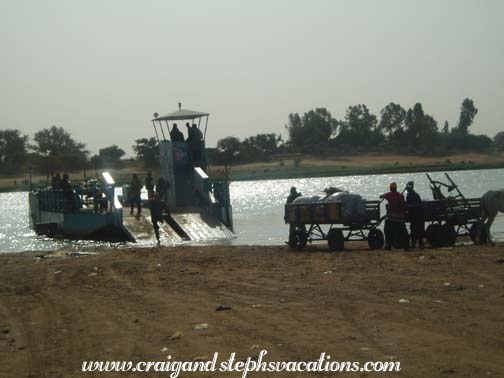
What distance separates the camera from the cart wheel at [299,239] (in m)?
20.3

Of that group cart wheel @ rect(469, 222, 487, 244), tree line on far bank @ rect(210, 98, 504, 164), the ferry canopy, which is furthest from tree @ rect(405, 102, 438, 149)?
cart wheel @ rect(469, 222, 487, 244)

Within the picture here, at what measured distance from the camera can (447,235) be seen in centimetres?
1961

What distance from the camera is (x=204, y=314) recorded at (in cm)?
1102

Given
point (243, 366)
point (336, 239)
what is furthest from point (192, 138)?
point (243, 366)

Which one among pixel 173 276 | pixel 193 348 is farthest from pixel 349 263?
pixel 193 348

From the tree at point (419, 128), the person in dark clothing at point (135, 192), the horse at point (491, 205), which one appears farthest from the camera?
the tree at point (419, 128)

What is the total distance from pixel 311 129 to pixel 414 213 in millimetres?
135446

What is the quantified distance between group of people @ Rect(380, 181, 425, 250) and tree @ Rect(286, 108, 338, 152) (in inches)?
4653

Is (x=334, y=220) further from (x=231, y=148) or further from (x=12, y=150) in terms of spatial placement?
(x=12, y=150)

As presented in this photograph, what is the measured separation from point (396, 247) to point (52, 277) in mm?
7493

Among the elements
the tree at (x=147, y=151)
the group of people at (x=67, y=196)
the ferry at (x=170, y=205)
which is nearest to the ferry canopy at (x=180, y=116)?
the ferry at (x=170, y=205)

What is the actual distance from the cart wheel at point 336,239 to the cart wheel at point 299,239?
0.74 metres

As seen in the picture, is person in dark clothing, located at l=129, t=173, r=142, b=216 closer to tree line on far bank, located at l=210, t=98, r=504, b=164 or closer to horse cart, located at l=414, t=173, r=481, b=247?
horse cart, located at l=414, t=173, r=481, b=247

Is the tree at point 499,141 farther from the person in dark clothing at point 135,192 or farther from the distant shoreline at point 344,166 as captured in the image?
the person in dark clothing at point 135,192
